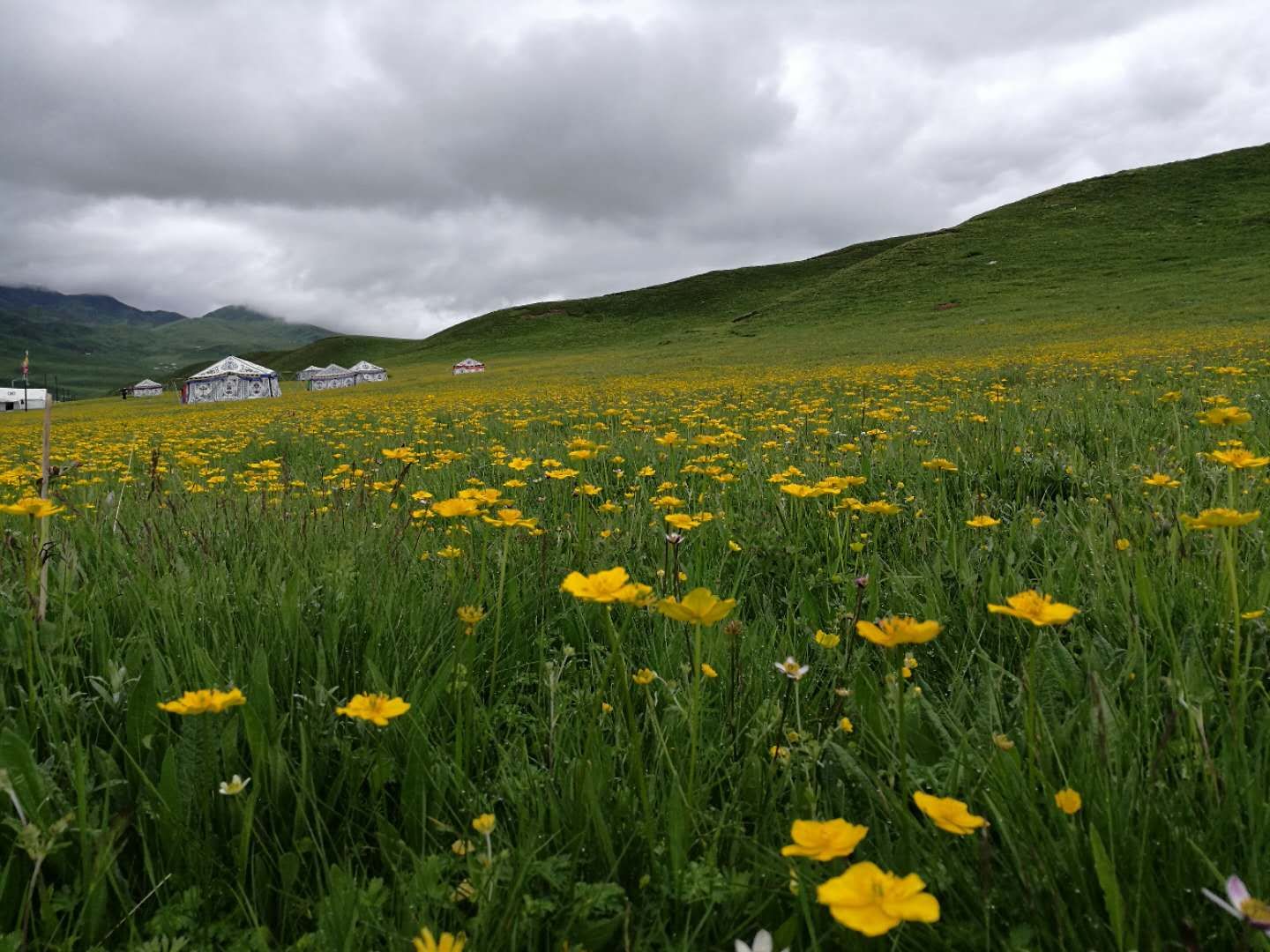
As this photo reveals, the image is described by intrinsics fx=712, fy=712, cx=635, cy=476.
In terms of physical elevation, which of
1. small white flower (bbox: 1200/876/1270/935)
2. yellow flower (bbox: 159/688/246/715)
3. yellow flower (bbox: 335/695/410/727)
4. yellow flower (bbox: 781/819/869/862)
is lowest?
yellow flower (bbox: 781/819/869/862)

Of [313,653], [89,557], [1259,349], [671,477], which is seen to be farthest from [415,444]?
[1259,349]

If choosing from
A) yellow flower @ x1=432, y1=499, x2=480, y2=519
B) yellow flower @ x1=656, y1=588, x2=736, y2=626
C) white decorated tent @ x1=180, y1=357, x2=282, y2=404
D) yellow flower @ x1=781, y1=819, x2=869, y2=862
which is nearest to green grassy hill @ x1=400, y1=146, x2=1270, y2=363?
white decorated tent @ x1=180, y1=357, x2=282, y2=404

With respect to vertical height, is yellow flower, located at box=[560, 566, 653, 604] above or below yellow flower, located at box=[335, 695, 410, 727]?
above

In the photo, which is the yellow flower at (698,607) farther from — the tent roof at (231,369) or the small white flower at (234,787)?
the tent roof at (231,369)

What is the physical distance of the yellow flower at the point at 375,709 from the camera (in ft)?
3.54

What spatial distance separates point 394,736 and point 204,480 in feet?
13.8

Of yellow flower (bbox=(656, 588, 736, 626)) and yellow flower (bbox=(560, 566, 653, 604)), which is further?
yellow flower (bbox=(560, 566, 653, 604))

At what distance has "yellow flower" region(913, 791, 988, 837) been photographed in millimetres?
795

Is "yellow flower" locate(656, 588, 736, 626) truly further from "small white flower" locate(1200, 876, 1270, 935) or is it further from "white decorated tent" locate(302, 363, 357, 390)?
"white decorated tent" locate(302, 363, 357, 390)

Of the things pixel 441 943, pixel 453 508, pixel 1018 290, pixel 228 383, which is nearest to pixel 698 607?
pixel 441 943

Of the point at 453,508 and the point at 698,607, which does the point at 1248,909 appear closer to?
the point at 698,607

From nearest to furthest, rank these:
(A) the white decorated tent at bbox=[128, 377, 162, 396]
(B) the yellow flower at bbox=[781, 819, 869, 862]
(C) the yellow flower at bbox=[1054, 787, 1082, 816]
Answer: (B) the yellow flower at bbox=[781, 819, 869, 862] < (C) the yellow flower at bbox=[1054, 787, 1082, 816] < (A) the white decorated tent at bbox=[128, 377, 162, 396]

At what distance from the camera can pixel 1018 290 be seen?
40.6 meters

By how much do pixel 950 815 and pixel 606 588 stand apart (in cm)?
57
